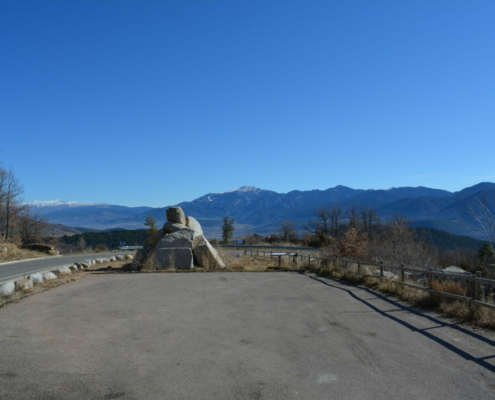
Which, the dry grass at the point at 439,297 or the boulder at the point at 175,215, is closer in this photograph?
the dry grass at the point at 439,297

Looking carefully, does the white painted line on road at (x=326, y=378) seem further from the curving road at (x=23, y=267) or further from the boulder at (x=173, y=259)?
the curving road at (x=23, y=267)

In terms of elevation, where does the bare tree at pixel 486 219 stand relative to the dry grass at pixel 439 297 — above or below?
above

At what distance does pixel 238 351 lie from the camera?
6336mm

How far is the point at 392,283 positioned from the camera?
12.7 metres

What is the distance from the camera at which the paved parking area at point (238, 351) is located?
4.80m

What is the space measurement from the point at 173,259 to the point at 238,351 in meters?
14.7

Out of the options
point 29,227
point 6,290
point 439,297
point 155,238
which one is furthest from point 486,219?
point 29,227

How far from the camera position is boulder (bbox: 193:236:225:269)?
2123cm

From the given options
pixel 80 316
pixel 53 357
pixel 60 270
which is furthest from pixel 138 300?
pixel 60 270

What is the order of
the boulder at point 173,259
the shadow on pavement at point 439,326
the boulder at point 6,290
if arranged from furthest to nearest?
the boulder at point 173,259 → the boulder at point 6,290 → the shadow on pavement at point 439,326

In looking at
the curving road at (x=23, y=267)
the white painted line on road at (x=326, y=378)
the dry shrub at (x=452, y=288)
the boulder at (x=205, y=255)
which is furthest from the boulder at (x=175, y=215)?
the white painted line on road at (x=326, y=378)

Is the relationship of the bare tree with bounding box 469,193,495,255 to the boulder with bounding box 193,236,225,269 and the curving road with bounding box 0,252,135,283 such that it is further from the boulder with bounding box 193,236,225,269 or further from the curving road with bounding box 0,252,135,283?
the curving road with bounding box 0,252,135,283

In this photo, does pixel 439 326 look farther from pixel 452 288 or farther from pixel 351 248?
pixel 351 248

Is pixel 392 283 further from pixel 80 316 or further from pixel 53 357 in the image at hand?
pixel 53 357
